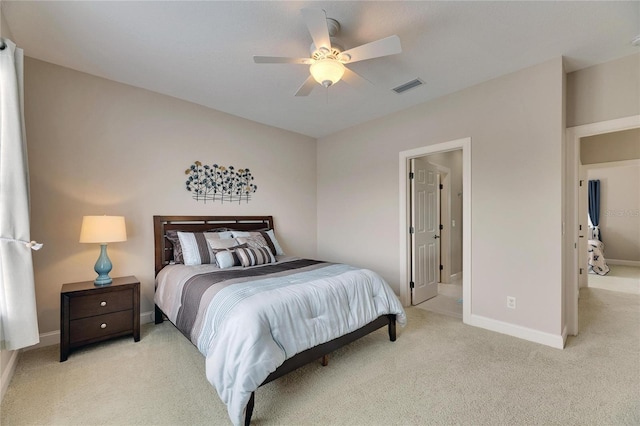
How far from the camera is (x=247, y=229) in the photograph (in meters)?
4.01

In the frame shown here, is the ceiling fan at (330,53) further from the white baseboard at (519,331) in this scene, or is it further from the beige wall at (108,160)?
the white baseboard at (519,331)

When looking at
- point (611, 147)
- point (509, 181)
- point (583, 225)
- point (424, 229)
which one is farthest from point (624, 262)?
point (509, 181)

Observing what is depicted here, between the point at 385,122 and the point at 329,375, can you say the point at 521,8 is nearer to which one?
the point at 385,122

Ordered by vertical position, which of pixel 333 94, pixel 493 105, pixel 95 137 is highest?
pixel 333 94

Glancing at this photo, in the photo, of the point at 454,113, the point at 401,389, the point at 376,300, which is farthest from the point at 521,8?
the point at 401,389

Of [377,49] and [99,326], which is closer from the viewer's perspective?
[377,49]

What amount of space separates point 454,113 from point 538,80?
80 cm

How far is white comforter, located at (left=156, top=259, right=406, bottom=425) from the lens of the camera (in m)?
1.65

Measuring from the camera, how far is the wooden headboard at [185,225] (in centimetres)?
327

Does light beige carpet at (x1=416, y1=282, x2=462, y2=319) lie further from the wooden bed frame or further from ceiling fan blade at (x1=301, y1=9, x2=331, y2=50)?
ceiling fan blade at (x1=301, y1=9, x2=331, y2=50)

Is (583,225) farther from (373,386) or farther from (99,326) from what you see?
(99,326)

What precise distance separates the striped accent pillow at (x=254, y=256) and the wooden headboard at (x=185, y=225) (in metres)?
0.83

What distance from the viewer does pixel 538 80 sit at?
2713 millimetres

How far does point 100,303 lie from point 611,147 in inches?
263
